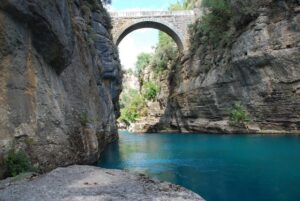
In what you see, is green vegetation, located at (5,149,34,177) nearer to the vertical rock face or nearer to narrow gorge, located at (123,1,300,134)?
the vertical rock face

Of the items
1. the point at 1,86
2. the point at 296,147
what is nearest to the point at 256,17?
the point at 296,147

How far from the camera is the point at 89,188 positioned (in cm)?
662

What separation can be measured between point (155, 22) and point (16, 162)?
32360 mm

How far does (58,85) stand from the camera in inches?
447

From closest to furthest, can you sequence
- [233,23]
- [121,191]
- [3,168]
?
[121,191] → [3,168] → [233,23]

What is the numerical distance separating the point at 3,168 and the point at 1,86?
1.81m

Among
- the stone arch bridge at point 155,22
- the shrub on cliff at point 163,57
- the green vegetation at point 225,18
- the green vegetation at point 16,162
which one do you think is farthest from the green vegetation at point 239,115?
the green vegetation at point 16,162

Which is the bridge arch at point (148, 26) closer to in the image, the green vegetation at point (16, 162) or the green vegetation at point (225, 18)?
the green vegetation at point (225, 18)

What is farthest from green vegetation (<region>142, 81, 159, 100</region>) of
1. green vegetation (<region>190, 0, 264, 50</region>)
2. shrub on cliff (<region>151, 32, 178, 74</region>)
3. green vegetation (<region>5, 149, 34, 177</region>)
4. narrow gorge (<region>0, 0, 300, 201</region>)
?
green vegetation (<region>5, 149, 34, 177</region>)

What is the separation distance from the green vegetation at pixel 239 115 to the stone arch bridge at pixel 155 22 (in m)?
12.7

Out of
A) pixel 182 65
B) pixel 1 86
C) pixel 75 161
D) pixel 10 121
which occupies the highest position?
pixel 182 65

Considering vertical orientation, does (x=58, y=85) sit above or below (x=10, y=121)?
above

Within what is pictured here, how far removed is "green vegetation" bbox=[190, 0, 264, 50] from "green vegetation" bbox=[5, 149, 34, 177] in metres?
22.6

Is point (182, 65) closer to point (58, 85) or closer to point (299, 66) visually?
point (299, 66)
